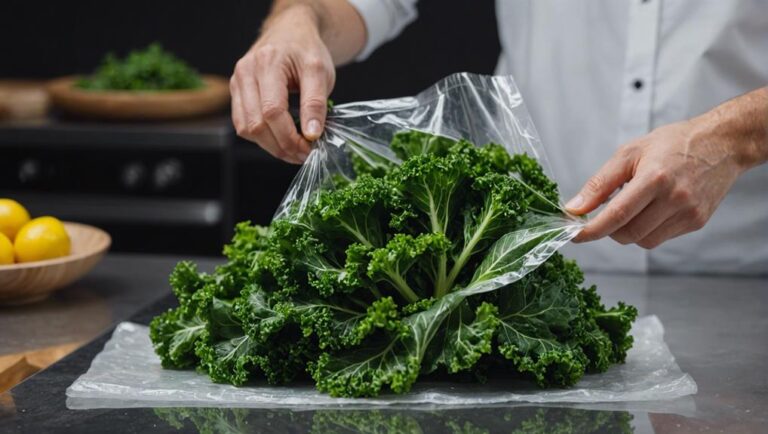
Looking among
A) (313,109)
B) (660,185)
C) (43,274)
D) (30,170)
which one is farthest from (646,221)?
(30,170)

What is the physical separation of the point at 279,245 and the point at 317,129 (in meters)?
0.29

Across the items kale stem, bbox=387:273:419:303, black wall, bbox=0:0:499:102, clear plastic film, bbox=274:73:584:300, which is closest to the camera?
kale stem, bbox=387:273:419:303

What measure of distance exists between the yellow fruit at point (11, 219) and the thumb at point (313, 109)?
0.64 metres

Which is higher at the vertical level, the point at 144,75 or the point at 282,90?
the point at 144,75

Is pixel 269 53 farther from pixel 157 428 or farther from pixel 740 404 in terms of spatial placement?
pixel 740 404

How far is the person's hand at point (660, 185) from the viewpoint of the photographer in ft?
4.74

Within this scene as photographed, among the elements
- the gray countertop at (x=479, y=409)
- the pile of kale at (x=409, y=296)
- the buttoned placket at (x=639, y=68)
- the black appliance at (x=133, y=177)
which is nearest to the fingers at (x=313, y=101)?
the pile of kale at (x=409, y=296)

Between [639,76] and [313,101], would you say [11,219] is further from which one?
[639,76]

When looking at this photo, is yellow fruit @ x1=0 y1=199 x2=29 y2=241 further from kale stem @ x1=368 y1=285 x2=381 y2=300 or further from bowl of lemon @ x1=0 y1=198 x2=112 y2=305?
kale stem @ x1=368 y1=285 x2=381 y2=300

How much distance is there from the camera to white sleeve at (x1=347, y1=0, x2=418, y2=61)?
7.66 feet

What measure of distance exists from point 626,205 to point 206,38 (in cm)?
332

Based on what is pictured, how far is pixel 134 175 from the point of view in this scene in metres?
3.78

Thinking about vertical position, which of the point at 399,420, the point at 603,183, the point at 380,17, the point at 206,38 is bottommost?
the point at 399,420

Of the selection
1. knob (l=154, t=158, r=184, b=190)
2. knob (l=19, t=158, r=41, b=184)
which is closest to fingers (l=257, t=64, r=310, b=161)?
knob (l=154, t=158, r=184, b=190)
